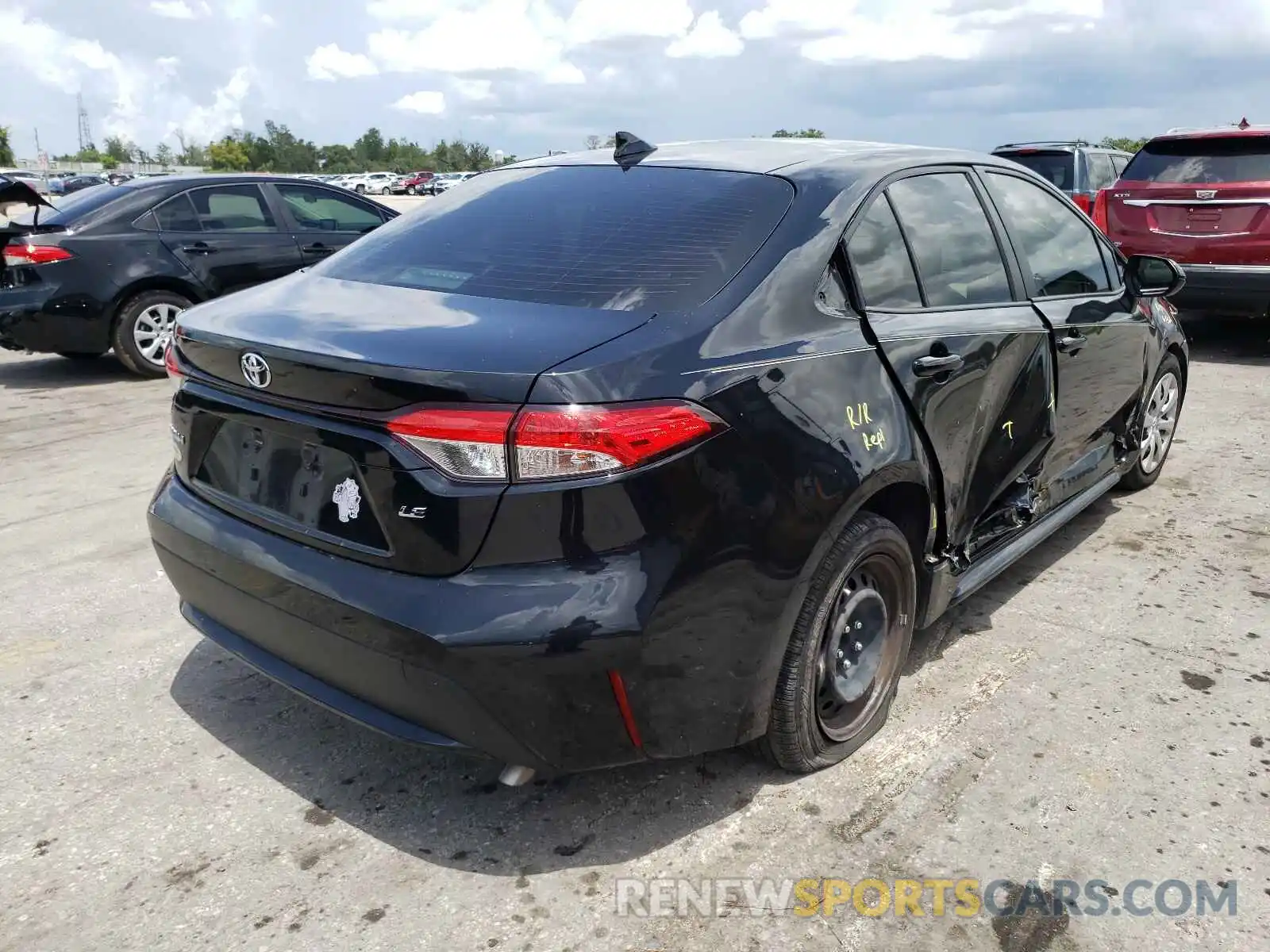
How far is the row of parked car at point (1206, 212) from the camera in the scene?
8367 millimetres

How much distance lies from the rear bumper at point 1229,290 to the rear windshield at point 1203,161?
29.7 inches

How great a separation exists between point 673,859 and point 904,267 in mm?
1783

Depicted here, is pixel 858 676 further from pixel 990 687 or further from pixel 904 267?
pixel 904 267

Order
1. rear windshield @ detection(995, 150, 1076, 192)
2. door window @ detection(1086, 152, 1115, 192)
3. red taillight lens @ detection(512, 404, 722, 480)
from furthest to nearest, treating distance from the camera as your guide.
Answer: door window @ detection(1086, 152, 1115, 192) → rear windshield @ detection(995, 150, 1076, 192) → red taillight lens @ detection(512, 404, 722, 480)

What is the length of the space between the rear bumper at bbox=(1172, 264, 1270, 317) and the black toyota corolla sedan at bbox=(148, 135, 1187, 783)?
6.07 metres

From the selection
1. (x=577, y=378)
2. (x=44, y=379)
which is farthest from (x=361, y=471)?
(x=44, y=379)

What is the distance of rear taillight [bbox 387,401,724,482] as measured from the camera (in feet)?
7.07

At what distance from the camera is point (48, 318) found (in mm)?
7750

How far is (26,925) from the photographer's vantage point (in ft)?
7.58

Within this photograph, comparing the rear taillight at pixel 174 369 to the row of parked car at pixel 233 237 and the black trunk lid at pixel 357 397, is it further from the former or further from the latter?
the row of parked car at pixel 233 237

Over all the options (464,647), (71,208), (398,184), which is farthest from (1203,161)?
(398,184)

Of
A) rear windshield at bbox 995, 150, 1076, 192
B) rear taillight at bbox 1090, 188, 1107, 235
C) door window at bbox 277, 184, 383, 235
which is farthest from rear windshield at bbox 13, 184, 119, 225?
rear windshield at bbox 995, 150, 1076, 192

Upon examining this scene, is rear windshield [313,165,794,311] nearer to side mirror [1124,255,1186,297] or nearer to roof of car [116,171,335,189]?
side mirror [1124,255,1186,297]

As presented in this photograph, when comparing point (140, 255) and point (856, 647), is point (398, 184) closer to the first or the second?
point (140, 255)
